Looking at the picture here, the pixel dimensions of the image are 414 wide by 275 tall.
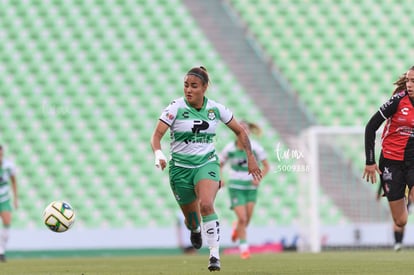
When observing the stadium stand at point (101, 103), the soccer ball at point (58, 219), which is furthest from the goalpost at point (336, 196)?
the soccer ball at point (58, 219)

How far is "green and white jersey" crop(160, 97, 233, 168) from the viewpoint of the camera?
9844 millimetres

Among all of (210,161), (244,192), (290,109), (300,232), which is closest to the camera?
(210,161)

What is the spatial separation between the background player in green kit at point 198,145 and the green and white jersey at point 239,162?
5.17 meters

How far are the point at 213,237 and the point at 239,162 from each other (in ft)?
19.4

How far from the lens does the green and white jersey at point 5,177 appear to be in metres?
15.5

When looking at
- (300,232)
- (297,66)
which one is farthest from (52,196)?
(297,66)

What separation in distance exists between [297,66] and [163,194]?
5.16 m

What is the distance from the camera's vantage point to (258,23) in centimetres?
2430

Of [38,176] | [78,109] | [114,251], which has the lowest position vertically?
[114,251]

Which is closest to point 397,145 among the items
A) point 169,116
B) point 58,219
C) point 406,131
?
point 406,131

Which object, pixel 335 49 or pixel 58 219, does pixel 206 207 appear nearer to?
pixel 58 219

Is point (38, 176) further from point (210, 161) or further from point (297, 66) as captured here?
point (210, 161)

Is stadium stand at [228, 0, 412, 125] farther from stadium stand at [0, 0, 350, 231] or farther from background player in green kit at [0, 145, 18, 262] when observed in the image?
background player in green kit at [0, 145, 18, 262]

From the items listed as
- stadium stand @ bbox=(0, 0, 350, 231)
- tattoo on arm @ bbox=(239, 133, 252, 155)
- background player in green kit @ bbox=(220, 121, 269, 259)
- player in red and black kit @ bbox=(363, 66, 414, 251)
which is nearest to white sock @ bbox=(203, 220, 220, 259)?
tattoo on arm @ bbox=(239, 133, 252, 155)
